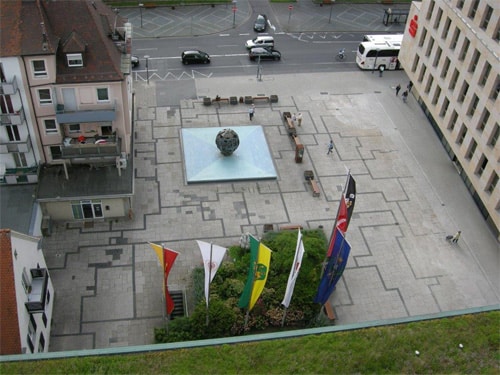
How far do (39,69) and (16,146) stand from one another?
7.32 metres

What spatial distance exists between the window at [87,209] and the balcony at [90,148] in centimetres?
411

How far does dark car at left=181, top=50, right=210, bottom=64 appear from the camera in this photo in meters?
71.4

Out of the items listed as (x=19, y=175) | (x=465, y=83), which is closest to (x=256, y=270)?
(x=19, y=175)

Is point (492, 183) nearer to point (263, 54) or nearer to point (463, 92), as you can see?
point (463, 92)

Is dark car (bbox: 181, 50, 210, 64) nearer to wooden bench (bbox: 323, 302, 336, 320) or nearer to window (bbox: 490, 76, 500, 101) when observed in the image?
window (bbox: 490, 76, 500, 101)

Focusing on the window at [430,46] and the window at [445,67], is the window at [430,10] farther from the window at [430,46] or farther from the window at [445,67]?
the window at [445,67]

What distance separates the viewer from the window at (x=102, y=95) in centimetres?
4690

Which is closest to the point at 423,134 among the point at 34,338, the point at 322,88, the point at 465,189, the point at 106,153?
the point at 465,189

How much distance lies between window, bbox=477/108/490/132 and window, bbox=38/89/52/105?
130ft

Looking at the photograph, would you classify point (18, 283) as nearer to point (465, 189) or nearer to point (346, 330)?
point (346, 330)

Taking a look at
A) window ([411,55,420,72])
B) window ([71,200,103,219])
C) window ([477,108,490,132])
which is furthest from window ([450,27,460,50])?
window ([71,200,103,219])

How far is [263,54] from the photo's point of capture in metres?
73.8

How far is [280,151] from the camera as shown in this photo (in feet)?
194

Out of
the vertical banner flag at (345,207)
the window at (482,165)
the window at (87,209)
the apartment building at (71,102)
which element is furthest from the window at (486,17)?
the window at (87,209)
